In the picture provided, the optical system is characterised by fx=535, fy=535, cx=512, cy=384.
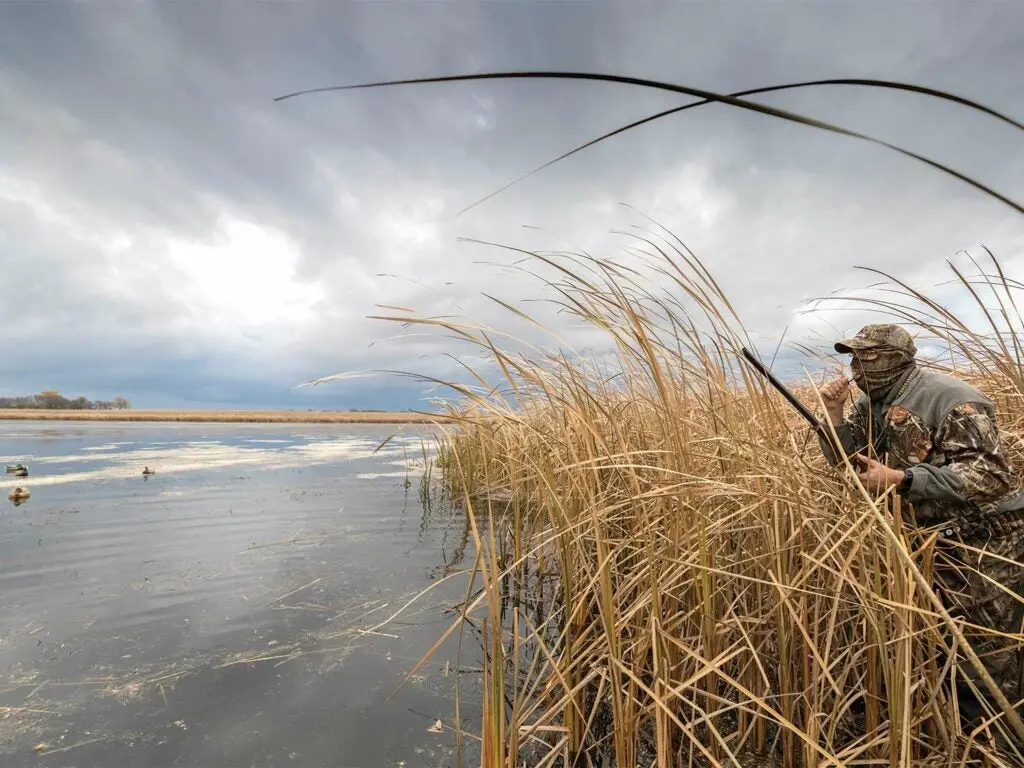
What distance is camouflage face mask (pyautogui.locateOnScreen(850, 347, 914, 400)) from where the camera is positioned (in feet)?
8.63

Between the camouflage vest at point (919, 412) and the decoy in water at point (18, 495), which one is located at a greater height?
the camouflage vest at point (919, 412)

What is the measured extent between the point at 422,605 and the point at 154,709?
1.99 m

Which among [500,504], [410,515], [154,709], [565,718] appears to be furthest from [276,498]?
[565,718]

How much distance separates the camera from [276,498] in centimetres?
966

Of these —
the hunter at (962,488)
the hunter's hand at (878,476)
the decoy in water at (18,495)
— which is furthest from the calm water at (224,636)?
the hunter at (962,488)

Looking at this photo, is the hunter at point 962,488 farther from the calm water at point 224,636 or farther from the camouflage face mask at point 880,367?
the calm water at point 224,636

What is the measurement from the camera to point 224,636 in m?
3.98

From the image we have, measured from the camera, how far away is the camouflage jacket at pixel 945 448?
2.25 m

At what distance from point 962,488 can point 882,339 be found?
0.78 m

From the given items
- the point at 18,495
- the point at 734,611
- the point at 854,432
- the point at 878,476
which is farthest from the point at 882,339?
the point at 18,495

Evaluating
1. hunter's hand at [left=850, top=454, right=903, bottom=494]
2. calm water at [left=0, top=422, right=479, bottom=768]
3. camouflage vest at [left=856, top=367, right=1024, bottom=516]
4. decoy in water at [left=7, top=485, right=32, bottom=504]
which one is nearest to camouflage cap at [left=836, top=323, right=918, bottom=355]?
camouflage vest at [left=856, top=367, right=1024, bottom=516]

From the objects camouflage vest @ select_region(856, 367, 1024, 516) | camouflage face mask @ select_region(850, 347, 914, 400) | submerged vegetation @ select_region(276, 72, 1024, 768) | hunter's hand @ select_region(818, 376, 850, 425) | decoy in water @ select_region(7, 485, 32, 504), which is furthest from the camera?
decoy in water @ select_region(7, 485, 32, 504)

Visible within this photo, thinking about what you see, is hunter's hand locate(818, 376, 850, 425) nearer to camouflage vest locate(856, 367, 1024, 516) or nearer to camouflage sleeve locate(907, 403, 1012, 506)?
camouflage vest locate(856, 367, 1024, 516)

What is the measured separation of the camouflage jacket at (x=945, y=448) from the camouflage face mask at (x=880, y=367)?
4 cm
